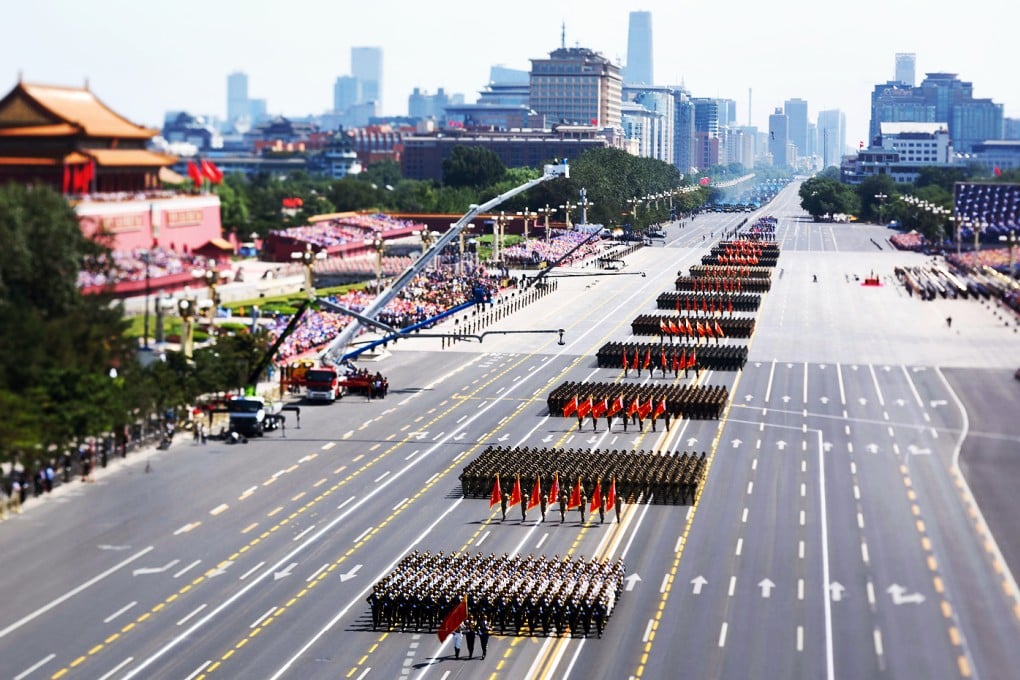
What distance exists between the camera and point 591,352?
375 ft

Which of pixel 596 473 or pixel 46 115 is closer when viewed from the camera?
pixel 596 473

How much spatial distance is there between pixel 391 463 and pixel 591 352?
42.2m

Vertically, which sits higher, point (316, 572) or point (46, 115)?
point (46, 115)

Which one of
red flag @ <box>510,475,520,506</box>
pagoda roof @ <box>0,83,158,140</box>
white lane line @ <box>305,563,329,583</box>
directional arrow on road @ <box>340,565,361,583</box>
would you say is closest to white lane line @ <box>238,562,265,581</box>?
white lane line @ <box>305,563,329,583</box>

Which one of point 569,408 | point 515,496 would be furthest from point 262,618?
point 569,408

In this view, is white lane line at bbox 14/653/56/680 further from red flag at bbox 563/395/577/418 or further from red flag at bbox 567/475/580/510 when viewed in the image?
red flag at bbox 563/395/577/418

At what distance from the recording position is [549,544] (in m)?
58.0

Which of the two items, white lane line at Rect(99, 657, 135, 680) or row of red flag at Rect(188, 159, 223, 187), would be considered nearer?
white lane line at Rect(99, 657, 135, 680)

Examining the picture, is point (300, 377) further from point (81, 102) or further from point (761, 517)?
point (81, 102)

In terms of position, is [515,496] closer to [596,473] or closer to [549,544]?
[596,473]

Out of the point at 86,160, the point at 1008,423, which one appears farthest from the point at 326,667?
the point at 86,160

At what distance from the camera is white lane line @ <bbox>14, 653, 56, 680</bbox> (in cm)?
4406

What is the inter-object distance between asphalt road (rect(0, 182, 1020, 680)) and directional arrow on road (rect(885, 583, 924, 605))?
15 centimetres

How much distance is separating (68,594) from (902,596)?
2598 cm
